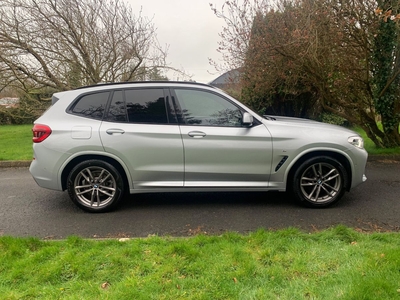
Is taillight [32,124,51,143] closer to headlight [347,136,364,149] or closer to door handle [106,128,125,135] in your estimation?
door handle [106,128,125,135]

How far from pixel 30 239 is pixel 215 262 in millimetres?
2022

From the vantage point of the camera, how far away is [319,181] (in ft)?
13.5

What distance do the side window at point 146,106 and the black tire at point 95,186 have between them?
79cm

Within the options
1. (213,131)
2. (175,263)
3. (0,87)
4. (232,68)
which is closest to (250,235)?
(175,263)

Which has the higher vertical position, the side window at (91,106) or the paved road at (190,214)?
the side window at (91,106)

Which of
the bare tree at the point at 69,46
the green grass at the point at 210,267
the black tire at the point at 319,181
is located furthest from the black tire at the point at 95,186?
the bare tree at the point at 69,46

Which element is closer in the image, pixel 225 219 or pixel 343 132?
pixel 225 219

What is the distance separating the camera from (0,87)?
10516mm

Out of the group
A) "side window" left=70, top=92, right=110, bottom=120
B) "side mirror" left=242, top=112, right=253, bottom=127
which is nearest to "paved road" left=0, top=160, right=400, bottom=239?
"side mirror" left=242, top=112, right=253, bottom=127

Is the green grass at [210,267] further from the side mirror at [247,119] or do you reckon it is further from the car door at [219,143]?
the side mirror at [247,119]

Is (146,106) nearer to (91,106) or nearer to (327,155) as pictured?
(91,106)

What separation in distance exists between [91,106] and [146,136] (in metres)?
0.94

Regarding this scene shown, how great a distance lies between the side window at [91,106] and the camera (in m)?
4.06

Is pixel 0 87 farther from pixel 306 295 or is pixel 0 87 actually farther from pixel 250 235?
pixel 306 295
